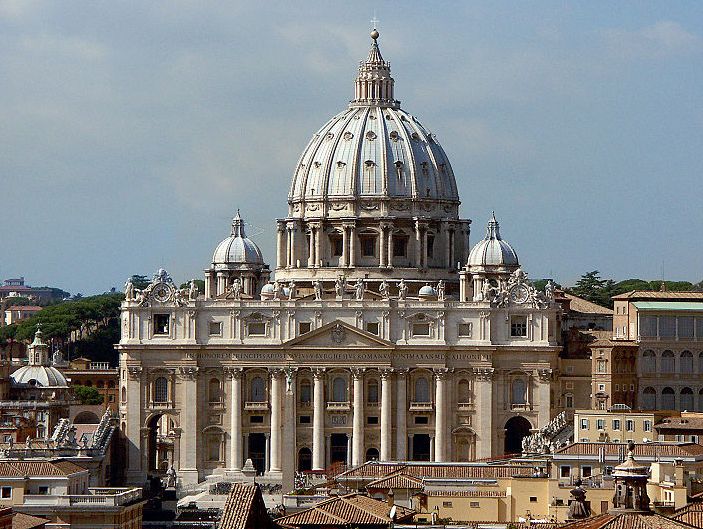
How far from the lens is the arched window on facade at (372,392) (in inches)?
7461

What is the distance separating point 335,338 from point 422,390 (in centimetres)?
655

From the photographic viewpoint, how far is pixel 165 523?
421 feet

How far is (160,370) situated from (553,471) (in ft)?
236

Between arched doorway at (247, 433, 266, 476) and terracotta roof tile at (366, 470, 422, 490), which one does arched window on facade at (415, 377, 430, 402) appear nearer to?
arched doorway at (247, 433, 266, 476)

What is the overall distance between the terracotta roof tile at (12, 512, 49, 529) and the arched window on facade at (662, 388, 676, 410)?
86980mm

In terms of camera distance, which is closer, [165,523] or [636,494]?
[636,494]

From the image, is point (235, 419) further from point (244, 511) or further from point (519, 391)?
point (244, 511)

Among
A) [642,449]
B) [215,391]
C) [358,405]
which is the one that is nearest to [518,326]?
[358,405]

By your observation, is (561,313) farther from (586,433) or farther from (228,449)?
(586,433)

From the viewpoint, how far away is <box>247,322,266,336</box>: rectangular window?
625 ft

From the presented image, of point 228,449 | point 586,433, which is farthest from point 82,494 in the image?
point 228,449

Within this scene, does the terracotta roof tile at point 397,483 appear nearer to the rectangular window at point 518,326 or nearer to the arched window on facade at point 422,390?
the arched window on facade at point 422,390

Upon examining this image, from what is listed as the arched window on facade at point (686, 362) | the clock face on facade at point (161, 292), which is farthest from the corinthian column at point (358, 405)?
the arched window on facade at point (686, 362)

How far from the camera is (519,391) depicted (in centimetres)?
18862
